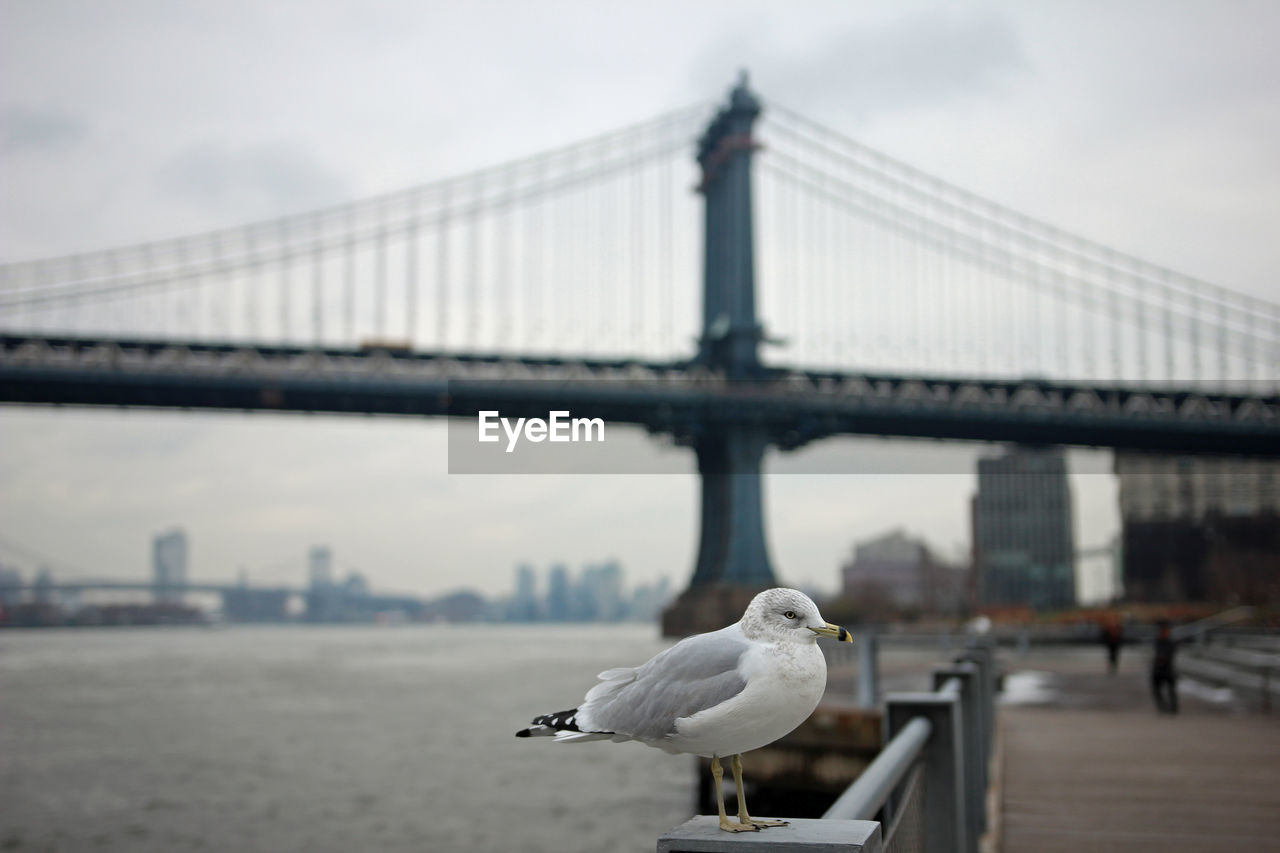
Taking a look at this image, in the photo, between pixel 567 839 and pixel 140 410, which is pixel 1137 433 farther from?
pixel 140 410

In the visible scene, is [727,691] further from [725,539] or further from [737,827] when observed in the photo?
[725,539]

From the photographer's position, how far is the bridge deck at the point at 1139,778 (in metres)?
6.08

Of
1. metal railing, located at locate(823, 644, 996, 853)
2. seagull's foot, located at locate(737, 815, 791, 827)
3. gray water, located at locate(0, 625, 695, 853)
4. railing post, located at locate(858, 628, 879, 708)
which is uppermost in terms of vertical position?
seagull's foot, located at locate(737, 815, 791, 827)

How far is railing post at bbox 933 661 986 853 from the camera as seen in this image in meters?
5.25

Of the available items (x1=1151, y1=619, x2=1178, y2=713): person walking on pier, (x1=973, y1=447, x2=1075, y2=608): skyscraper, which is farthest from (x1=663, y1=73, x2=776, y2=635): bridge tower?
(x1=973, y1=447, x2=1075, y2=608): skyscraper

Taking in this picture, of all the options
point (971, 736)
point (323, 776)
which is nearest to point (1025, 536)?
point (323, 776)

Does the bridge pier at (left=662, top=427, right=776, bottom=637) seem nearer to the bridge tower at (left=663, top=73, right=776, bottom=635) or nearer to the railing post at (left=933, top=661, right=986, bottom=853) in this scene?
the bridge tower at (left=663, top=73, right=776, bottom=635)

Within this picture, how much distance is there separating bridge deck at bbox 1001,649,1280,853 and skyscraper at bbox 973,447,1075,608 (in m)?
90.4

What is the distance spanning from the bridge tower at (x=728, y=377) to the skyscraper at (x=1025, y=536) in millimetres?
64500

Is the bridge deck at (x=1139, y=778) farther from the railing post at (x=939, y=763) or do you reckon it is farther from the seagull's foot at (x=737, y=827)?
the seagull's foot at (x=737, y=827)

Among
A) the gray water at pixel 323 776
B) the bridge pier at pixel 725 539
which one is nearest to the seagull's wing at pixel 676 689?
the bridge pier at pixel 725 539

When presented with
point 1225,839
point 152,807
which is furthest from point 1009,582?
point 1225,839

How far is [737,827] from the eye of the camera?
5.05 feet

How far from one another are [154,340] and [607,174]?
2217cm
